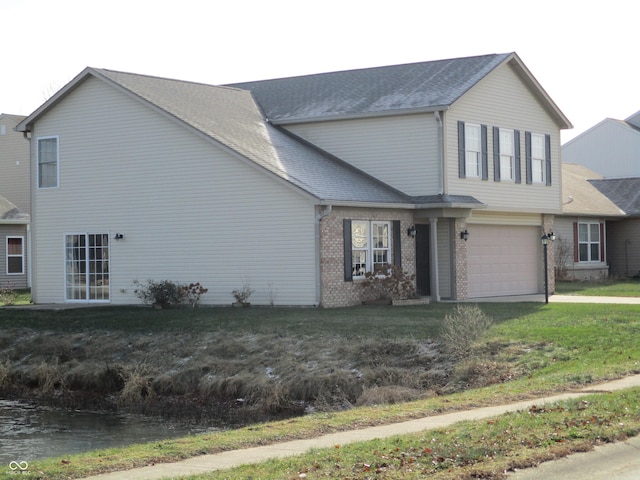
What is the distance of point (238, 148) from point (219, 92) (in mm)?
6476

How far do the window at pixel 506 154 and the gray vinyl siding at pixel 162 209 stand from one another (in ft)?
27.0

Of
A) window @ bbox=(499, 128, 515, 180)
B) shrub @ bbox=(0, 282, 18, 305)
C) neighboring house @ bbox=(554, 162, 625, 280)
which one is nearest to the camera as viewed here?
window @ bbox=(499, 128, 515, 180)

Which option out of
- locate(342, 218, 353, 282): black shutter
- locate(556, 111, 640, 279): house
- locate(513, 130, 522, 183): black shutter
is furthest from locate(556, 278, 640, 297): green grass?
locate(342, 218, 353, 282): black shutter

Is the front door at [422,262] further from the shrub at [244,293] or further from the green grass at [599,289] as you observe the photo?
the green grass at [599,289]

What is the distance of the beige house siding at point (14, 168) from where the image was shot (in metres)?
47.1

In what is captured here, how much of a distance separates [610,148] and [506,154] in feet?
95.4

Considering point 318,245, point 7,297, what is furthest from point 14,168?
point 318,245

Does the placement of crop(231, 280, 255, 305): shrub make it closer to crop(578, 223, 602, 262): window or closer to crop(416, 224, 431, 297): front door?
crop(416, 224, 431, 297): front door

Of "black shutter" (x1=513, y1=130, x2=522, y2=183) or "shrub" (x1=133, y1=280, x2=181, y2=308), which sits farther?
"black shutter" (x1=513, y1=130, x2=522, y2=183)

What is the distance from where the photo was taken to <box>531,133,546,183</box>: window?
3256 centimetres

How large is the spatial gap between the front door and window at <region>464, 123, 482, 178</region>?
222 centimetres

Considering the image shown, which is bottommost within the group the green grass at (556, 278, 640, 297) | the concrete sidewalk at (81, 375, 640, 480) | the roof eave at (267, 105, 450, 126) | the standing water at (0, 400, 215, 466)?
the standing water at (0, 400, 215, 466)

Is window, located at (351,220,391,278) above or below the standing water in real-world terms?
above

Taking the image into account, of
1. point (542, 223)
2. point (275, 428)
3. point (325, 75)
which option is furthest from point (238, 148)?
point (275, 428)
